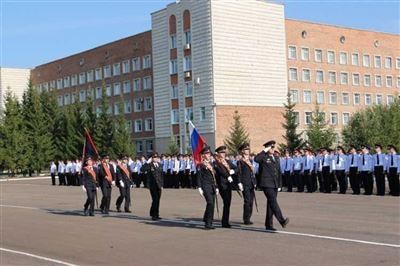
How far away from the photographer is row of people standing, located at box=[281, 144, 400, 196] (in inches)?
866

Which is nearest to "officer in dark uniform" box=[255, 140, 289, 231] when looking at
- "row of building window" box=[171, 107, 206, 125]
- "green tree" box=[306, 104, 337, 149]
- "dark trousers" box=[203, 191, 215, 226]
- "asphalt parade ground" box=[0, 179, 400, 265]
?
"asphalt parade ground" box=[0, 179, 400, 265]

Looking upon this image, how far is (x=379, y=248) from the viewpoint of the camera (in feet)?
33.8

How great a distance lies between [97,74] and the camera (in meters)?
83.3

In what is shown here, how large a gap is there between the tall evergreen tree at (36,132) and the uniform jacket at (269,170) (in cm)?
5555

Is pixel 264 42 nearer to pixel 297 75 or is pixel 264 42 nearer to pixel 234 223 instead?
pixel 297 75

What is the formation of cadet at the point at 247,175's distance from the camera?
13422 millimetres

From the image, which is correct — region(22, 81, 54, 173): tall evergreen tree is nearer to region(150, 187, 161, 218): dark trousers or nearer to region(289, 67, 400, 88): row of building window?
region(289, 67, 400, 88): row of building window

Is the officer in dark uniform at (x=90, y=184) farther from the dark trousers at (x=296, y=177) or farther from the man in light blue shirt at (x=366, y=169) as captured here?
the dark trousers at (x=296, y=177)

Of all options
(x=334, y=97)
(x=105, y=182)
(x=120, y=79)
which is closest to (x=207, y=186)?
(x=105, y=182)

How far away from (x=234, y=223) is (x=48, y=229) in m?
4.93

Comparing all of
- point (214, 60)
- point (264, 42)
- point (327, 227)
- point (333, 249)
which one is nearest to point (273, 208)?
point (327, 227)

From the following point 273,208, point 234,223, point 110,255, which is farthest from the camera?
point 234,223

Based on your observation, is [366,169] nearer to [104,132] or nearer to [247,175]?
[247,175]

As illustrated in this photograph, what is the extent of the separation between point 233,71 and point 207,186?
1899 inches
